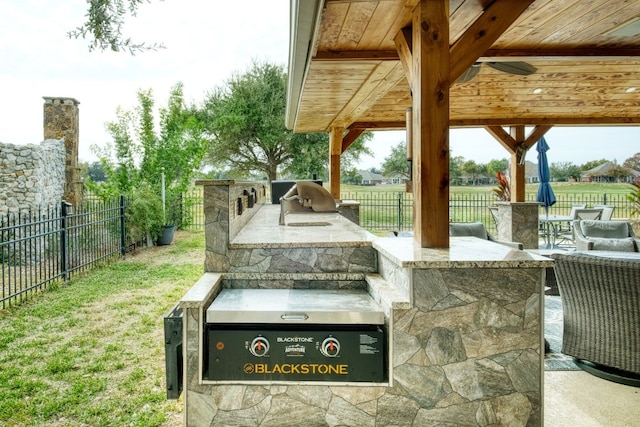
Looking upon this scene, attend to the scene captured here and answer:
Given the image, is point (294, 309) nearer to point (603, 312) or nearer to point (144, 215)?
point (603, 312)

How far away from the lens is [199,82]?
1550cm

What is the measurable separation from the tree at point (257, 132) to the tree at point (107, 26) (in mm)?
12353

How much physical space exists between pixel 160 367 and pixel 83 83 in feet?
35.2

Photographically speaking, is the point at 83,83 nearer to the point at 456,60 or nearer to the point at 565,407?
the point at 456,60

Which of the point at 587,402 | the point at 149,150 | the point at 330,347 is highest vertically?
the point at 149,150

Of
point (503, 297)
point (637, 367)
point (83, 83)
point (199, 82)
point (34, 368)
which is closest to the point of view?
point (503, 297)

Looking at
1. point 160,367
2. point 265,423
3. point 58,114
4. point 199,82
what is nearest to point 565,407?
point 265,423

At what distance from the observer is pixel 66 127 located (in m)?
9.20

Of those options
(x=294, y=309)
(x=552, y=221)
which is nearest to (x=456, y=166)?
(x=552, y=221)

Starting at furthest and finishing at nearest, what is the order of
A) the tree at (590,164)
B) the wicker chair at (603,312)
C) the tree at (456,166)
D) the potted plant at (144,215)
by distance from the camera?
the tree at (456,166) → the tree at (590,164) → the potted plant at (144,215) → the wicker chair at (603,312)

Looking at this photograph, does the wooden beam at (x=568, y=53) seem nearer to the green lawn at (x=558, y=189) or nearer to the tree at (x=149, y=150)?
the tree at (x=149, y=150)

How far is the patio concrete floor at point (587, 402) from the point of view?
2492 millimetres

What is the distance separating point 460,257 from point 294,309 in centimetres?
86

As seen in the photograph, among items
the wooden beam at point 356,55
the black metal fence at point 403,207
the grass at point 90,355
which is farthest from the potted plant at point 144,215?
the wooden beam at point 356,55
